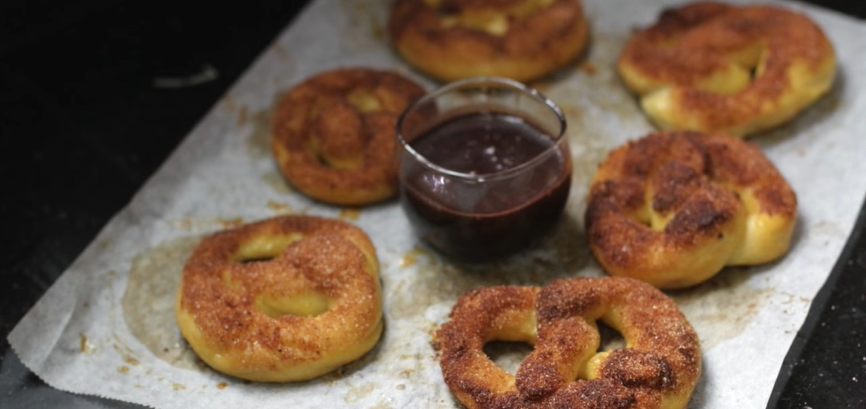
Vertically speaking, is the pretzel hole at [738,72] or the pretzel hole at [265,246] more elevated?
the pretzel hole at [738,72]

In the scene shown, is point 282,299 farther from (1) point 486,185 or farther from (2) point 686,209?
(2) point 686,209

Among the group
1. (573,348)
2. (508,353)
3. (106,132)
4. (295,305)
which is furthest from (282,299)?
(106,132)

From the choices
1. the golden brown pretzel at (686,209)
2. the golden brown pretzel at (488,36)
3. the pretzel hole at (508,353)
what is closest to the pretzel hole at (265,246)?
the pretzel hole at (508,353)

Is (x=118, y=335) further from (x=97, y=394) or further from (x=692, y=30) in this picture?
(x=692, y=30)

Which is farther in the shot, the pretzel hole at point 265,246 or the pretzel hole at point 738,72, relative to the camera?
the pretzel hole at point 738,72

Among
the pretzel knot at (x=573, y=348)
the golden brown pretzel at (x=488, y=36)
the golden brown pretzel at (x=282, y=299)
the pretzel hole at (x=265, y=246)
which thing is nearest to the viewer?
the pretzel knot at (x=573, y=348)

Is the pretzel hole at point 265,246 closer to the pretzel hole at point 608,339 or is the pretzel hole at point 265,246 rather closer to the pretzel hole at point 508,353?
the pretzel hole at point 508,353

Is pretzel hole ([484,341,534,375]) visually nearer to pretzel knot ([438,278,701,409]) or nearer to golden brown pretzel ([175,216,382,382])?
pretzel knot ([438,278,701,409])

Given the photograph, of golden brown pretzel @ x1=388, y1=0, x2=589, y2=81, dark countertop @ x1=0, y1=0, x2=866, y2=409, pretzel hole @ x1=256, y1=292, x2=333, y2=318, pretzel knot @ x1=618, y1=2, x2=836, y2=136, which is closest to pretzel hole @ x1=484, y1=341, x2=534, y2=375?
pretzel hole @ x1=256, y1=292, x2=333, y2=318
